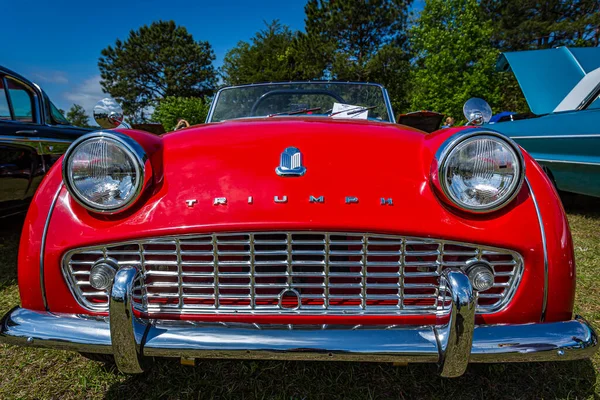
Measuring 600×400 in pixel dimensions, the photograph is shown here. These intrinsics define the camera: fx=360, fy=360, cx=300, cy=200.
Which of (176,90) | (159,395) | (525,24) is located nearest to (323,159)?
(159,395)

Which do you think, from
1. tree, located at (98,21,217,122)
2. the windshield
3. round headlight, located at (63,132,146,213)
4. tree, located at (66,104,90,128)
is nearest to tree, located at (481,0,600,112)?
the windshield

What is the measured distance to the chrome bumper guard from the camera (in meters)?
1.02

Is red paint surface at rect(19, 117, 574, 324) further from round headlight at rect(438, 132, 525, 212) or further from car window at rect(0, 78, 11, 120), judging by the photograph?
car window at rect(0, 78, 11, 120)

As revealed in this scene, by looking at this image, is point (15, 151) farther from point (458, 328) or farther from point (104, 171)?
point (458, 328)

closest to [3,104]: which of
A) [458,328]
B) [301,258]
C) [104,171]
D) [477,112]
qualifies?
[104,171]

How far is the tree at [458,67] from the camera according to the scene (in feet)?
40.9

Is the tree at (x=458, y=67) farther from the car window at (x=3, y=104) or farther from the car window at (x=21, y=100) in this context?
the car window at (x=3, y=104)

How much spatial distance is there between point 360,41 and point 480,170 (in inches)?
908

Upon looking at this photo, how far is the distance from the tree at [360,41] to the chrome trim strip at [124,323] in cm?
1956

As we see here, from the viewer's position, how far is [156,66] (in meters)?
33.4

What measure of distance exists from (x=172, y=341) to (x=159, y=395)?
51 cm

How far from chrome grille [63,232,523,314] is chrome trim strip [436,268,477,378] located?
0.34 feet

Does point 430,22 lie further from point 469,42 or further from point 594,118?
point 594,118

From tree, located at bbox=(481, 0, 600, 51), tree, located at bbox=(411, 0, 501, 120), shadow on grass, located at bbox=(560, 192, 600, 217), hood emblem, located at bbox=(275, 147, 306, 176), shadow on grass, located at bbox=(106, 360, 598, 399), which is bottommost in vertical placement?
shadow on grass, located at bbox=(106, 360, 598, 399)
